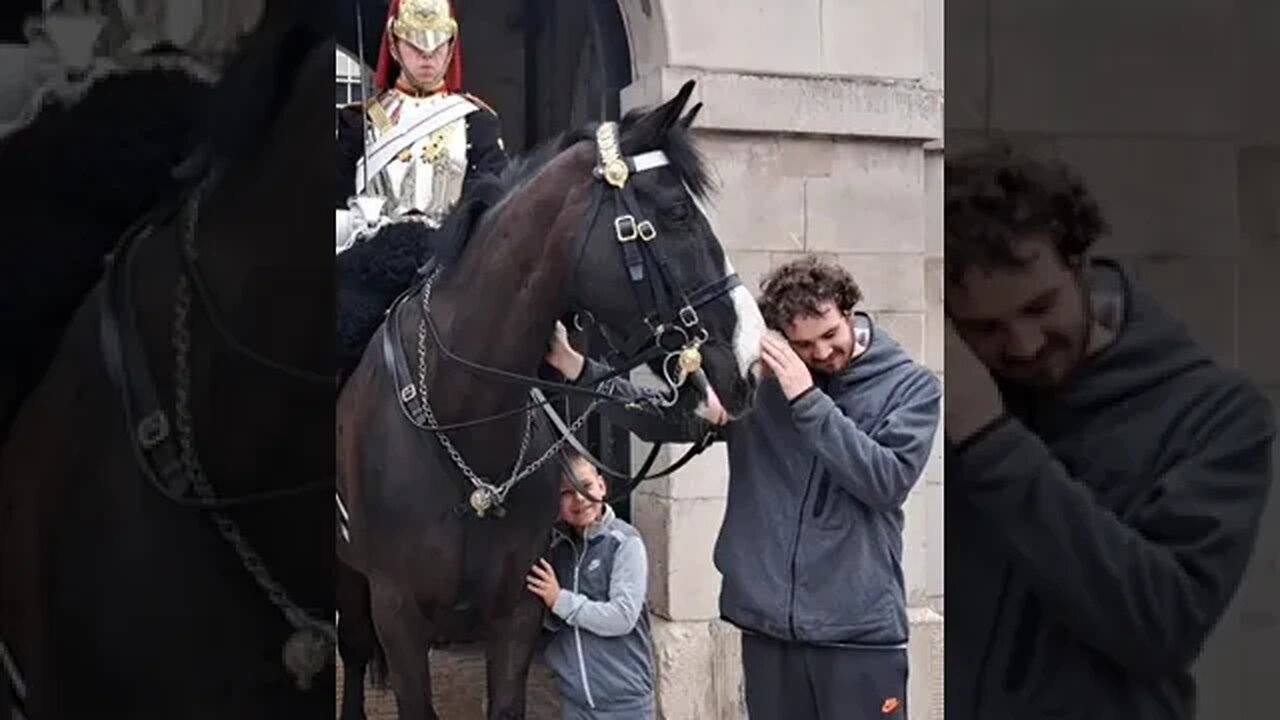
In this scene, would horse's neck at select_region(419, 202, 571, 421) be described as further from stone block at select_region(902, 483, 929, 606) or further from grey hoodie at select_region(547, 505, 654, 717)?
stone block at select_region(902, 483, 929, 606)

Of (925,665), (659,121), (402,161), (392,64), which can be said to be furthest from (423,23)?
(925,665)

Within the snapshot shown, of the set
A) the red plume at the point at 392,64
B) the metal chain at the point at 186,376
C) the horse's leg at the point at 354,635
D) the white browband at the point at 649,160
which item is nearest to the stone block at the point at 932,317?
the white browband at the point at 649,160

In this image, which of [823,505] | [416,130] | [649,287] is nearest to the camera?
[649,287]

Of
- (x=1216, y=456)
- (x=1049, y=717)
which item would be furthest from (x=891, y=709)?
(x=1216, y=456)

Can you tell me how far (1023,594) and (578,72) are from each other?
85cm

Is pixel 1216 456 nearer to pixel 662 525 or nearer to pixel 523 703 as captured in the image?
pixel 662 525

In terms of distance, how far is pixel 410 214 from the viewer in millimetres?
1516

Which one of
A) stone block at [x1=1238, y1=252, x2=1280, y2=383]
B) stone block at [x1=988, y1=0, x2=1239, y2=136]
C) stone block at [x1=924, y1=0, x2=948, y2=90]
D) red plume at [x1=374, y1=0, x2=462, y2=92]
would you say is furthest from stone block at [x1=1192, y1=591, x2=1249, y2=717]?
red plume at [x1=374, y1=0, x2=462, y2=92]

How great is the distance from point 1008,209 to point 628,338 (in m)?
0.55

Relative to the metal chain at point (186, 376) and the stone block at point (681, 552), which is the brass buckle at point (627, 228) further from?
the metal chain at point (186, 376)

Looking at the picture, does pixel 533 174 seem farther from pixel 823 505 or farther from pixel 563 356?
pixel 823 505

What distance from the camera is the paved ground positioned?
5.16ft

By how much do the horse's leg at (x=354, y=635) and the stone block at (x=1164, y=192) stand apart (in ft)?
3.30

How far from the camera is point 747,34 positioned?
160cm
